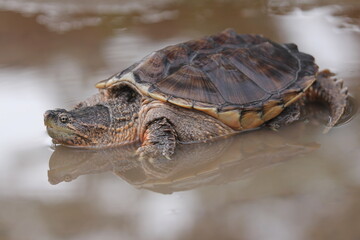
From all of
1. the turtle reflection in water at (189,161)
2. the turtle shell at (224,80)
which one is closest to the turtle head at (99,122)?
the turtle reflection in water at (189,161)

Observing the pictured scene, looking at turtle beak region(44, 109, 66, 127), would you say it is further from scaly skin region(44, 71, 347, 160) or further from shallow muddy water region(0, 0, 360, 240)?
shallow muddy water region(0, 0, 360, 240)

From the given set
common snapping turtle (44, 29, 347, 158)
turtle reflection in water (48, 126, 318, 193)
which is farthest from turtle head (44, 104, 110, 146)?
turtle reflection in water (48, 126, 318, 193)

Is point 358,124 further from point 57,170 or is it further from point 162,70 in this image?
point 57,170

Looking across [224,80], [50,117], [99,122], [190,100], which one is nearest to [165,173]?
[190,100]

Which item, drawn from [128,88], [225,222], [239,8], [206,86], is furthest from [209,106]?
[239,8]

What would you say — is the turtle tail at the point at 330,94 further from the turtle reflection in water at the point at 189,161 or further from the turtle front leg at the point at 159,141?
the turtle front leg at the point at 159,141

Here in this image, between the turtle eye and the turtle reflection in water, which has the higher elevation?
the turtle eye
